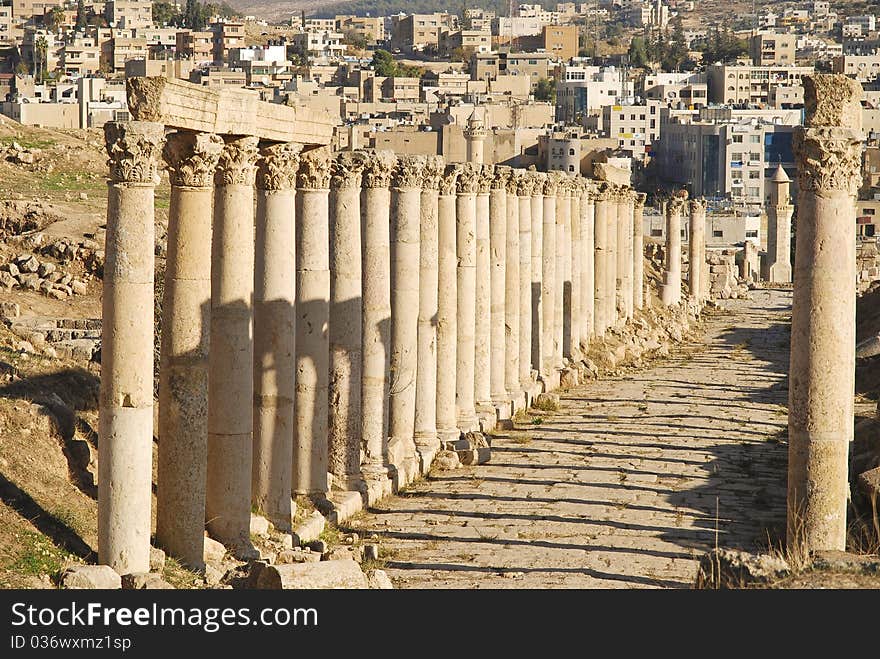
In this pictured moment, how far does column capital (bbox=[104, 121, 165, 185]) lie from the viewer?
1326cm

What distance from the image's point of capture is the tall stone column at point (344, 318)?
1953 centimetres

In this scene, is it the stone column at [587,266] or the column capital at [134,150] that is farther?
the stone column at [587,266]

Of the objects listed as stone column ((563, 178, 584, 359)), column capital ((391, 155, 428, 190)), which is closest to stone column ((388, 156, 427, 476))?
column capital ((391, 155, 428, 190))

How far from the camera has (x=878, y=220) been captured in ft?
300

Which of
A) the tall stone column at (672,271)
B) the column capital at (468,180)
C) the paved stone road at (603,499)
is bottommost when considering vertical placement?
the paved stone road at (603,499)

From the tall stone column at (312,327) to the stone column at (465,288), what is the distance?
22.2ft

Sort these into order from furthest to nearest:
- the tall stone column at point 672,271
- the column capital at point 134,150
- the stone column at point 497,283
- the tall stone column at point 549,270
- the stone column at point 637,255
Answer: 1. the tall stone column at point 672,271
2. the stone column at point 637,255
3. the tall stone column at point 549,270
4. the stone column at point 497,283
5. the column capital at point 134,150

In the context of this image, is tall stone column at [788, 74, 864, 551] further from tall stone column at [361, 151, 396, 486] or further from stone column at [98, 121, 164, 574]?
tall stone column at [361, 151, 396, 486]

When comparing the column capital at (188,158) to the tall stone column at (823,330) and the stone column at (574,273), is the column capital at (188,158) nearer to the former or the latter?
the tall stone column at (823,330)

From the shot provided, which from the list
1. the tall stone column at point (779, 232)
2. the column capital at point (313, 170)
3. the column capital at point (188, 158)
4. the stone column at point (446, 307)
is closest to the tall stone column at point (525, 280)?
the stone column at point (446, 307)

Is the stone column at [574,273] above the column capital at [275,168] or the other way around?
the other way around

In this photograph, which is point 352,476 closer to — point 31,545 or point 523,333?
point 31,545

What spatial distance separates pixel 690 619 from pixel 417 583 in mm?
5716

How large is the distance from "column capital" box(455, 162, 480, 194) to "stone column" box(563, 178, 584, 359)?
10459 millimetres
